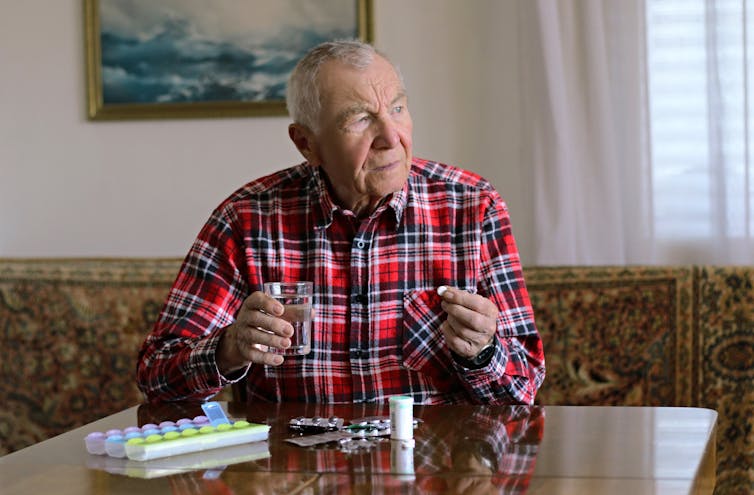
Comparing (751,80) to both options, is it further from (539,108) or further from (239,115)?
(239,115)

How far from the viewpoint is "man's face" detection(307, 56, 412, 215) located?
2.16 meters

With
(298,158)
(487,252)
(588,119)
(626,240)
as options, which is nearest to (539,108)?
(588,119)

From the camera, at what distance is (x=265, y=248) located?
221 cm

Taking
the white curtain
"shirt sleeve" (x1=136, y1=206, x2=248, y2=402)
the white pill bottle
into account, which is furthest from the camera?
the white curtain

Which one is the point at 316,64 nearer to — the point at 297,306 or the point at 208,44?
the point at 297,306

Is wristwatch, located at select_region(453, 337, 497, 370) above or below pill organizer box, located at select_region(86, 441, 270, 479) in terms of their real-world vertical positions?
above

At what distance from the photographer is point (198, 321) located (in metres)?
2.14

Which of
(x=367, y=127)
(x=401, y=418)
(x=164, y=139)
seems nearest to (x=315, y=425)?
(x=401, y=418)

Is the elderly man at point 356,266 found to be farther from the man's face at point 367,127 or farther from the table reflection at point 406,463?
the table reflection at point 406,463

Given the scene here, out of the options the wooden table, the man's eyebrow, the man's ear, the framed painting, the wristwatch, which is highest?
the framed painting

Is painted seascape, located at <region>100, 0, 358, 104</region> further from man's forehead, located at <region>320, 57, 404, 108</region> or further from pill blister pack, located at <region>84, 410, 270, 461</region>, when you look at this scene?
pill blister pack, located at <region>84, 410, 270, 461</region>

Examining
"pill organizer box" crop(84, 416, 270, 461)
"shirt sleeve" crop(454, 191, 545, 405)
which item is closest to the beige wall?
"shirt sleeve" crop(454, 191, 545, 405)

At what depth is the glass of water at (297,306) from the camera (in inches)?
69.2

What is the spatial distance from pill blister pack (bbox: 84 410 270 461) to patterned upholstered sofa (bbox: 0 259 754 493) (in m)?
1.57
